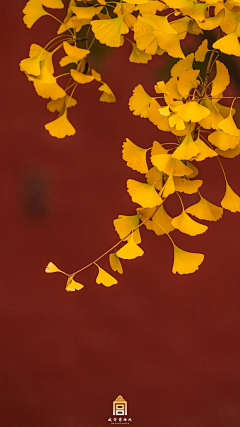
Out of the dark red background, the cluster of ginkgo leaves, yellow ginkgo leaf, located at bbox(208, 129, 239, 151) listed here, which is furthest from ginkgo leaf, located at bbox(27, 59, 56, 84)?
the dark red background

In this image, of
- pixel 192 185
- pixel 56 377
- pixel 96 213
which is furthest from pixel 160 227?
pixel 56 377

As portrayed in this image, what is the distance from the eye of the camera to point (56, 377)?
72 centimetres

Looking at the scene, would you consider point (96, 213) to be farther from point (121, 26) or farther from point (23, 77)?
point (121, 26)

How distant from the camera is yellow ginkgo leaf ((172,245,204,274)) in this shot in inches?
11.3

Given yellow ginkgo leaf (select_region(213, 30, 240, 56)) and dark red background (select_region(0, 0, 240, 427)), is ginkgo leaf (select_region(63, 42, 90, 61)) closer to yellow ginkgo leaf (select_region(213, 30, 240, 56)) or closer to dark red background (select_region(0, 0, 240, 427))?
yellow ginkgo leaf (select_region(213, 30, 240, 56))

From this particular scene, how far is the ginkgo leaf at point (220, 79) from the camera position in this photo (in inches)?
10.2

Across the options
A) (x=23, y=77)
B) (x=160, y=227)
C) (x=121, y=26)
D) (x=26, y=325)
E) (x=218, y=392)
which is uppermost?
(x=23, y=77)

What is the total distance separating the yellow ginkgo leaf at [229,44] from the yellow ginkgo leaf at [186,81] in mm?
19

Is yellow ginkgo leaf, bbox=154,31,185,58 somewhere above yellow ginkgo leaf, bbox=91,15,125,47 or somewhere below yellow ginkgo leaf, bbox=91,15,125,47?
below

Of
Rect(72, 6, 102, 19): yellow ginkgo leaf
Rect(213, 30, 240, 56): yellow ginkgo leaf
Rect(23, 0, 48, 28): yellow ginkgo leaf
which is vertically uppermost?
Rect(23, 0, 48, 28): yellow ginkgo leaf

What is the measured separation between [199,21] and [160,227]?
0.41ft

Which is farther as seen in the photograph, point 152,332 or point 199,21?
point 152,332

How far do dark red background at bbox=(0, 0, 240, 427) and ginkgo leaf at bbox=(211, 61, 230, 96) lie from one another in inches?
15.3

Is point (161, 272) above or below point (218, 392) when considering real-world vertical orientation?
above
